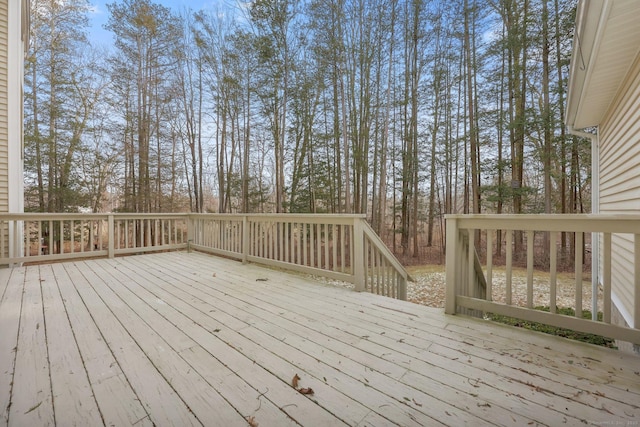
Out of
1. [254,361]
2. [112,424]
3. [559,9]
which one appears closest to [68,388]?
[112,424]

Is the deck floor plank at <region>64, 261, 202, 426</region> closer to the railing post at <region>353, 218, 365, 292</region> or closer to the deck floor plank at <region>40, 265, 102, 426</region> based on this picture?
the deck floor plank at <region>40, 265, 102, 426</region>

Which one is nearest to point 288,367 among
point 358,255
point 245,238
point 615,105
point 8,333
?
point 358,255

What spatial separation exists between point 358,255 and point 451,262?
1.02 m

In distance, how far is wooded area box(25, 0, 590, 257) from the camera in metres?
6.91

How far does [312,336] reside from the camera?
6.11ft

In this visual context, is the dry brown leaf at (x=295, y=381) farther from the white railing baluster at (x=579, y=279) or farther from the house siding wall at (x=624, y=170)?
the house siding wall at (x=624, y=170)

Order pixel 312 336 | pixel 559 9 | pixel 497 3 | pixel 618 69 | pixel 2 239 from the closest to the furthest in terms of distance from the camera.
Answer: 1. pixel 312 336
2. pixel 618 69
3. pixel 2 239
4. pixel 559 9
5. pixel 497 3

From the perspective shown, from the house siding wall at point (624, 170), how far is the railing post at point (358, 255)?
2288mm

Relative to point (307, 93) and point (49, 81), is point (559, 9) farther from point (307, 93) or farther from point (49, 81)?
point (49, 81)

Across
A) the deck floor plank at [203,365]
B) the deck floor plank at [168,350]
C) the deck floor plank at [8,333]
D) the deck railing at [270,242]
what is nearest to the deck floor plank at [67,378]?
the deck floor plank at [8,333]

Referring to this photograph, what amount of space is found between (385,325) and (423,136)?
26.5ft

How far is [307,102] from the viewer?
7.81 meters

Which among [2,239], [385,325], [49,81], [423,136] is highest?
[49,81]

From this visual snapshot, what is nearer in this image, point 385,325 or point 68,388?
point 68,388
